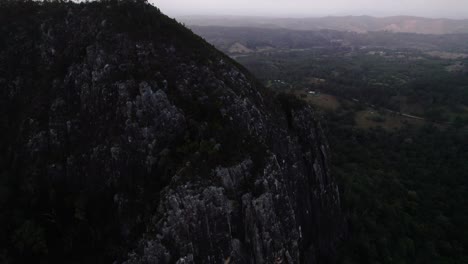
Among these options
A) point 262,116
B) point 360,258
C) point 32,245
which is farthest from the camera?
point 360,258

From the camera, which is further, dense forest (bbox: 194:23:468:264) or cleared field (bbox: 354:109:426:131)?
cleared field (bbox: 354:109:426:131)

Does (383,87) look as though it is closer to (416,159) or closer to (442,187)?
(416,159)

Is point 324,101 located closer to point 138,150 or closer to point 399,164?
point 399,164

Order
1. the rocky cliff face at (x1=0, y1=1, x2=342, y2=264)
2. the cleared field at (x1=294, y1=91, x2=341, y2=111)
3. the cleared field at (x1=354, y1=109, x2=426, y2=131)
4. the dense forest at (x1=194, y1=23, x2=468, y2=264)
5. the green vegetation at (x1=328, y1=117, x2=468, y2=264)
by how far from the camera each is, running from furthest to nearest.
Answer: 1. the cleared field at (x1=294, y1=91, x2=341, y2=111)
2. the cleared field at (x1=354, y1=109, x2=426, y2=131)
3. the dense forest at (x1=194, y1=23, x2=468, y2=264)
4. the green vegetation at (x1=328, y1=117, x2=468, y2=264)
5. the rocky cliff face at (x1=0, y1=1, x2=342, y2=264)

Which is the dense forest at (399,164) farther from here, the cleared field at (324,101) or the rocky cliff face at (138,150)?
the rocky cliff face at (138,150)

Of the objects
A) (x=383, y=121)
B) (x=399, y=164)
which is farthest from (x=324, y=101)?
(x=399, y=164)

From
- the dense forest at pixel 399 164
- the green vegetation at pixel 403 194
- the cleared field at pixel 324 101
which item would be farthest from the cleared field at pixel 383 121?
the green vegetation at pixel 403 194

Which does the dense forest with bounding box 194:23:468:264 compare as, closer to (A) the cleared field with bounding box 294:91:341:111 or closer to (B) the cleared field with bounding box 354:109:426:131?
(B) the cleared field with bounding box 354:109:426:131

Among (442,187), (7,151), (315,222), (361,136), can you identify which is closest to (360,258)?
(315,222)

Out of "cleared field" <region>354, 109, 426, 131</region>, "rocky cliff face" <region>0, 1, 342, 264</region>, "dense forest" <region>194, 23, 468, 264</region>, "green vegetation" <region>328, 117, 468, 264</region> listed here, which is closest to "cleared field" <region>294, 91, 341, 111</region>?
"dense forest" <region>194, 23, 468, 264</region>
